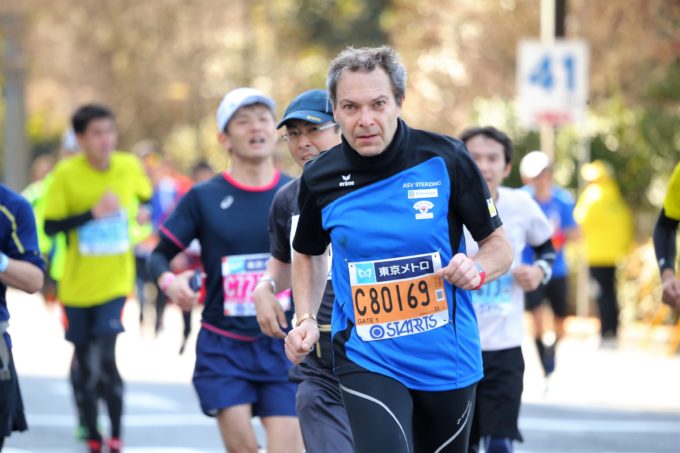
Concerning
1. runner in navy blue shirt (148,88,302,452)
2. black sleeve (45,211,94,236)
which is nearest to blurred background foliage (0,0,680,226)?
black sleeve (45,211,94,236)

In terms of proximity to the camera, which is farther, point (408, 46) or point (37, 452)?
point (408, 46)

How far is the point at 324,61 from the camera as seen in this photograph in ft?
149

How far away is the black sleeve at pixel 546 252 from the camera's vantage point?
8320mm

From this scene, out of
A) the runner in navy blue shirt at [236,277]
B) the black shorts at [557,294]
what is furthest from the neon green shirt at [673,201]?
the black shorts at [557,294]

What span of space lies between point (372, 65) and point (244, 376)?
2.50 metres

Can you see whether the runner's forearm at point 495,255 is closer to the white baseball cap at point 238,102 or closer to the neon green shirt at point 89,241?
the white baseball cap at point 238,102

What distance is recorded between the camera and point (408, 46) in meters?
33.3

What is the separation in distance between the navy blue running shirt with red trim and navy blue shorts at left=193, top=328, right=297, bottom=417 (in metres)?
0.08

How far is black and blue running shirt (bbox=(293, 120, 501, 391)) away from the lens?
17.9 ft

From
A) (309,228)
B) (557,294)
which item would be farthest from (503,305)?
(557,294)

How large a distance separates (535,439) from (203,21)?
34.3 meters

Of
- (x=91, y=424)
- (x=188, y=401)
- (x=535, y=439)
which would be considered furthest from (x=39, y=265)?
(x=188, y=401)

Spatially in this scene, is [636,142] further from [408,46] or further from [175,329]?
[408,46]

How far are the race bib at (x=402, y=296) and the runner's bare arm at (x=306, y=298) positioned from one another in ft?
1.00
